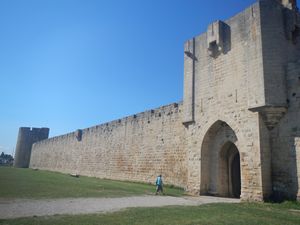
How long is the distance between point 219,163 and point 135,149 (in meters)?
7.68

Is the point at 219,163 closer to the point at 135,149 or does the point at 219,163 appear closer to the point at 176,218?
the point at 176,218

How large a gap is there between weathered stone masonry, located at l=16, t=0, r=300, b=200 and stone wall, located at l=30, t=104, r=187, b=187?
0.23 ft

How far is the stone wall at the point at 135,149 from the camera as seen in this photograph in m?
15.3

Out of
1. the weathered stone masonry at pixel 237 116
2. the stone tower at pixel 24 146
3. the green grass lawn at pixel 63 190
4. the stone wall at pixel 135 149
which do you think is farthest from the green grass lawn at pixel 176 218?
the stone tower at pixel 24 146

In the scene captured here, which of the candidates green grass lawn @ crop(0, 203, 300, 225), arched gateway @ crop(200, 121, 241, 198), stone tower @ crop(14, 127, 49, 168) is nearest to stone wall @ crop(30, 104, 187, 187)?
arched gateway @ crop(200, 121, 241, 198)

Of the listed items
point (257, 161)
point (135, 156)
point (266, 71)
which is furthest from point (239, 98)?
point (135, 156)

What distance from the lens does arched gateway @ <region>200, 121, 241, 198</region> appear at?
1211 cm

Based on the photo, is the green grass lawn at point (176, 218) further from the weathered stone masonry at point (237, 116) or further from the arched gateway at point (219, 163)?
the arched gateway at point (219, 163)

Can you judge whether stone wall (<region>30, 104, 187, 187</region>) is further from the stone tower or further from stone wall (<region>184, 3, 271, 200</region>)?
the stone tower

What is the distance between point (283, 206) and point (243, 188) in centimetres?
170

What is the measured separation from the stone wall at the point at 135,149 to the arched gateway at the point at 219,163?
6.09 ft

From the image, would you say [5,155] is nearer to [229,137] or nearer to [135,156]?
[135,156]

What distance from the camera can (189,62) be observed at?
45.9 ft

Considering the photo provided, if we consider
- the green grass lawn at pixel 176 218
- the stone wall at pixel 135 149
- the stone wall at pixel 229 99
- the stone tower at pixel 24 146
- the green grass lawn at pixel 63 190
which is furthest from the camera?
the stone tower at pixel 24 146
